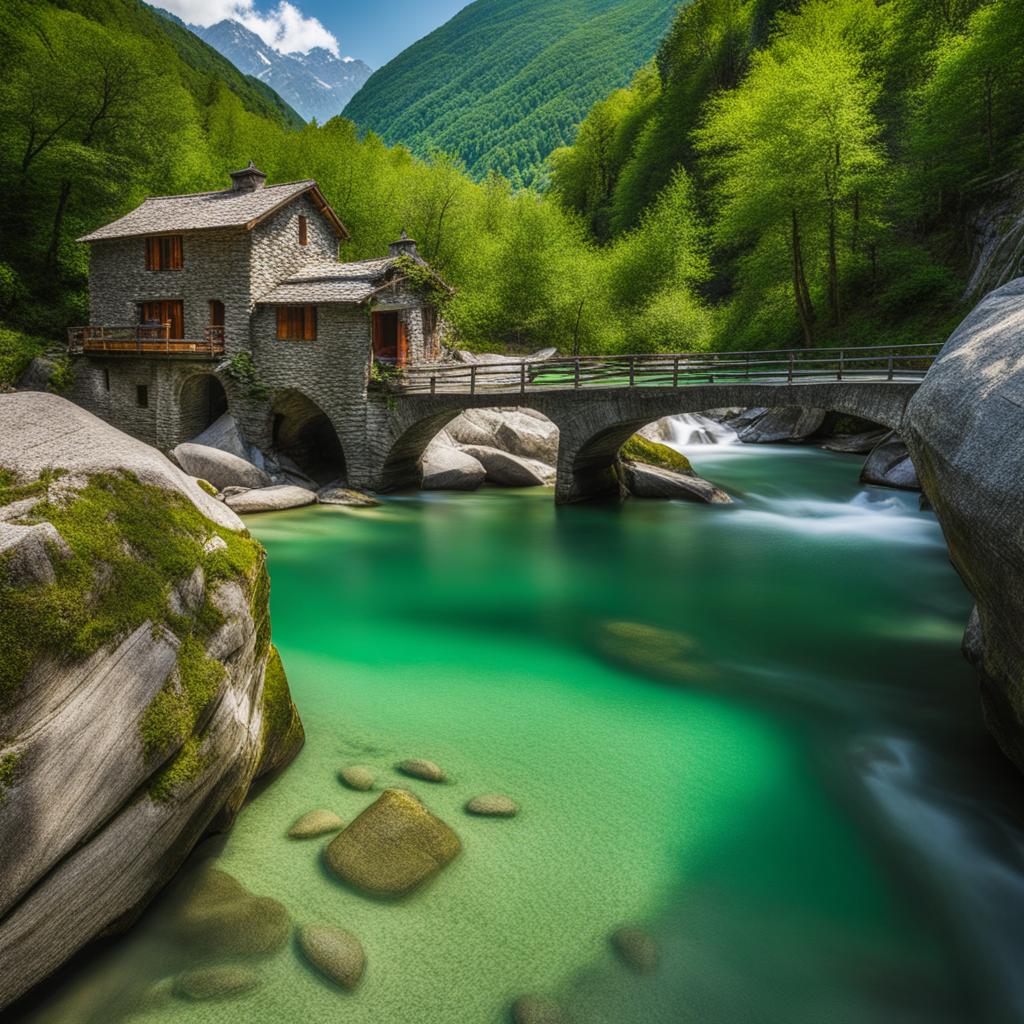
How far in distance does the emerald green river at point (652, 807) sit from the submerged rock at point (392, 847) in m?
0.13

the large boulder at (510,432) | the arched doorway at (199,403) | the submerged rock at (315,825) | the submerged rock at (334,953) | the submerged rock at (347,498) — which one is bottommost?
the submerged rock at (334,953)

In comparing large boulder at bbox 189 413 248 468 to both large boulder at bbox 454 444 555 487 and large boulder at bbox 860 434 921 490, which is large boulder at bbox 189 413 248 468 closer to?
large boulder at bbox 454 444 555 487

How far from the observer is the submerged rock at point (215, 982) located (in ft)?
14.0

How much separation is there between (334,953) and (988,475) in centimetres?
575

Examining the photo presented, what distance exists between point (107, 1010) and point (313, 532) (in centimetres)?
1465

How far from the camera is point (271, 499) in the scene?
2070cm

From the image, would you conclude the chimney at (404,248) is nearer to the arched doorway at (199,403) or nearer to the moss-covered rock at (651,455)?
the arched doorway at (199,403)

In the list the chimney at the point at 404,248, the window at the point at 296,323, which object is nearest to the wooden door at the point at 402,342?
the chimney at the point at 404,248

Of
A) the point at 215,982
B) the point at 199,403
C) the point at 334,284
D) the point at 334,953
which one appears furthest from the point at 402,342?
the point at 215,982

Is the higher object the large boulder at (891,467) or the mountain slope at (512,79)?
the mountain slope at (512,79)

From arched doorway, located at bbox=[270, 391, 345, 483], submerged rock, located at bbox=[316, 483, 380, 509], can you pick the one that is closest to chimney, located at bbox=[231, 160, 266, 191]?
arched doorway, located at bbox=[270, 391, 345, 483]

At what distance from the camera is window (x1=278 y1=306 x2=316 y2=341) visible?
23.2 meters

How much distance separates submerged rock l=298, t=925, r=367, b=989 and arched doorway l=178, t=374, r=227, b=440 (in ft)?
79.9

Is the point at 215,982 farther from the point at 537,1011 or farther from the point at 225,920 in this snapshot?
the point at 537,1011
